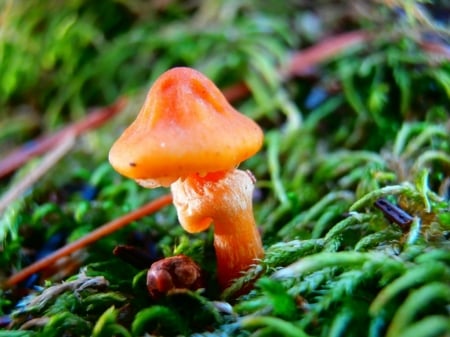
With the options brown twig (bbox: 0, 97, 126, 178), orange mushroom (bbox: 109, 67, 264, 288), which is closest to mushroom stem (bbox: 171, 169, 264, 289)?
orange mushroom (bbox: 109, 67, 264, 288)

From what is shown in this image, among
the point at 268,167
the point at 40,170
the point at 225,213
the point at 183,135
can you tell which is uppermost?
the point at 183,135

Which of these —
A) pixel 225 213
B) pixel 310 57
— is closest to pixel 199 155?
pixel 225 213

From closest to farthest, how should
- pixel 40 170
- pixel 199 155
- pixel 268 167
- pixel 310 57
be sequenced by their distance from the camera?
pixel 199 155, pixel 268 167, pixel 40 170, pixel 310 57

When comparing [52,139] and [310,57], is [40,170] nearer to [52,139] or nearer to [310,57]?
[52,139]

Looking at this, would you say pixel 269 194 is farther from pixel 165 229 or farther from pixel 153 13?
pixel 153 13

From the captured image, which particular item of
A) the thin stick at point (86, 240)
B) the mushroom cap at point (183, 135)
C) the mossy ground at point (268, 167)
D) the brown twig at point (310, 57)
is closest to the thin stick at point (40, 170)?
the mossy ground at point (268, 167)

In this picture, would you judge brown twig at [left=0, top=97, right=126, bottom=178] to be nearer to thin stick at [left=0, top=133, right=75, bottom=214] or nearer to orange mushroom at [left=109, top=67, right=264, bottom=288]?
thin stick at [left=0, top=133, right=75, bottom=214]

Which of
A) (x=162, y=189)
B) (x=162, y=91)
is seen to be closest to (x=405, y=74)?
(x=162, y=189)
